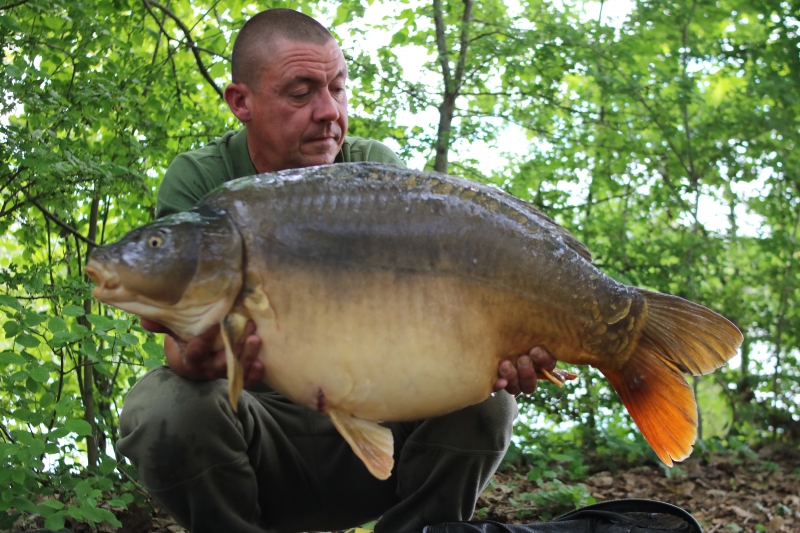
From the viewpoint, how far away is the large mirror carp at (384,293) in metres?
1.41

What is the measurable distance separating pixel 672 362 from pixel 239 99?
1382 mm

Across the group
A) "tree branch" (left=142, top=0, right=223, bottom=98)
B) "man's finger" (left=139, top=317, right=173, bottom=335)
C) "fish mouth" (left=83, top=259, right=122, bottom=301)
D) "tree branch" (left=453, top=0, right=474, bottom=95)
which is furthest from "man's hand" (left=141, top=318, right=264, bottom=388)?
"tree branch" (left=453, top=0, right=474, bottom=95)

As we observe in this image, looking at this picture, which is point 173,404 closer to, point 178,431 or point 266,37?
point 178,431

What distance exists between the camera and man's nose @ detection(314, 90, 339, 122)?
2.11 meters

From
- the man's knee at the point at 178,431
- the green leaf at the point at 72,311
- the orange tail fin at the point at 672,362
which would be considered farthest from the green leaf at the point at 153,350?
the orange tail fin at the point at 672,362

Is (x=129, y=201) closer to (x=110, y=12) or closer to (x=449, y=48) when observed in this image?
(x=110, y=12)

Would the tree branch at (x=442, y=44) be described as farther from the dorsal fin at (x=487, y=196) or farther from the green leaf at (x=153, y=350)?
the dorsal fin at (x=487, y=196)

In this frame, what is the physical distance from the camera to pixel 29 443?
1941 millimetres

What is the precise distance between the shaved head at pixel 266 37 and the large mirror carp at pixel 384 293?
78 cm

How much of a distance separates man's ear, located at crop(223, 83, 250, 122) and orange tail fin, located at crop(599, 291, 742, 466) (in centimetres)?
124

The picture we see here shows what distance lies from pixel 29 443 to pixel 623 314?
57.4 inches

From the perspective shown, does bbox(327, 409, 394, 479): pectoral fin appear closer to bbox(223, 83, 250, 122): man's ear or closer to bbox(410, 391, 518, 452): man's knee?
bbox(410, 391, 518, 452): man's knee

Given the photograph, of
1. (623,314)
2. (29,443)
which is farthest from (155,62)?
(623,314)

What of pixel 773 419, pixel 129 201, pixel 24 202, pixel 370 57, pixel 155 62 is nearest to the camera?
pixel 24 202
